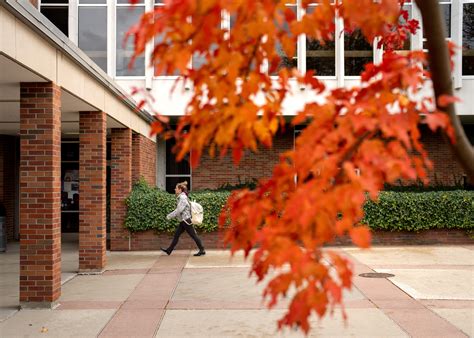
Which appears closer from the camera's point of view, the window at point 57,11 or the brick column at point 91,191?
the brick column at point 91,191

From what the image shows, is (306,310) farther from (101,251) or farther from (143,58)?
(143,58)

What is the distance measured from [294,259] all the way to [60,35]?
7549mm

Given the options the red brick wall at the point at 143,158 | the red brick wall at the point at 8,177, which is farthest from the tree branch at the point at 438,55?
the red brick wall at the point at 8,177

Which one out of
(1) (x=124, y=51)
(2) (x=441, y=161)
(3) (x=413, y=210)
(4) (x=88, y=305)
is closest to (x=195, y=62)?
(1) (x=124, y=51)

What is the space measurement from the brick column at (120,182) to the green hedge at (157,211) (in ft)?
0.68

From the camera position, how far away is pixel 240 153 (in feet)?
9.79

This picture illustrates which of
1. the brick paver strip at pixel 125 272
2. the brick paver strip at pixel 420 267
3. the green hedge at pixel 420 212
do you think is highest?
the green hedge at pixel 420 212

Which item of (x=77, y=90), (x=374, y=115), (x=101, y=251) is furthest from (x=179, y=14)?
(x=101, y=251)

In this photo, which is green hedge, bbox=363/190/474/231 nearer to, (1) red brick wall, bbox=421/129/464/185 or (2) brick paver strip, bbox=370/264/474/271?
(2) brick paver strip, bbox=370/264/474/271

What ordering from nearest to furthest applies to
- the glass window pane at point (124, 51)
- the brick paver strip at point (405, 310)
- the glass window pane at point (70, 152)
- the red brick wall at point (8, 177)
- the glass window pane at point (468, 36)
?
the brick paver strip at point (405, 310), the red brick wall at point (8, 177), the glass window pane at point (124, 51), the glass window pane at point (468, 36), the glass window pane at point (70, 152)

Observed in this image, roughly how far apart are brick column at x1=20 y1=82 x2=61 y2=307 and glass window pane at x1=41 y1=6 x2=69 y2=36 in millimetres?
14090

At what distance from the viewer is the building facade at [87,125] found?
892cm

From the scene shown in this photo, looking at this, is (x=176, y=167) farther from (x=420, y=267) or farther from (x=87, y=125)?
(x=420, y=267)

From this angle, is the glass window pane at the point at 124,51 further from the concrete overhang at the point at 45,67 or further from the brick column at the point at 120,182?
the concrete overhang at the point at 45,67
